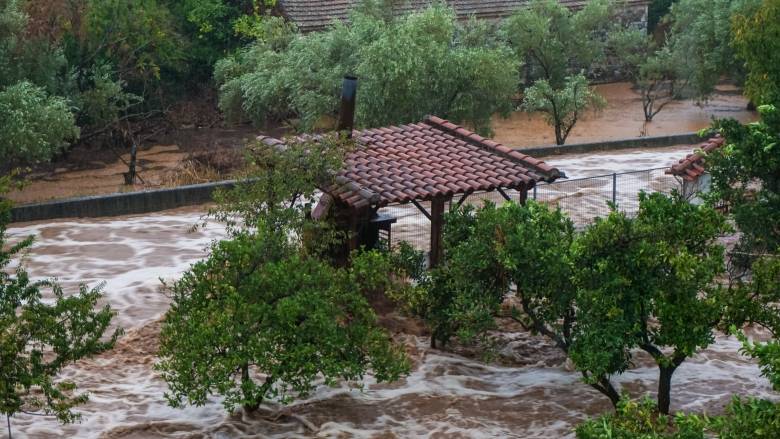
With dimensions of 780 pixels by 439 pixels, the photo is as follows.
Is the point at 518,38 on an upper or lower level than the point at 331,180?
upper

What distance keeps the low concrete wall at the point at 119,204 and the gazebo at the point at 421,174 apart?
7409mm

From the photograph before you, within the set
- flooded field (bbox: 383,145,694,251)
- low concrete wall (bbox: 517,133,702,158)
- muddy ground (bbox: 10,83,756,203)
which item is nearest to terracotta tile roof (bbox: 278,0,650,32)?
muddy ground (bbox: 10,83,756,203)

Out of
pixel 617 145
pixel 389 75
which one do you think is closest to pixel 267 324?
pixel 389 75

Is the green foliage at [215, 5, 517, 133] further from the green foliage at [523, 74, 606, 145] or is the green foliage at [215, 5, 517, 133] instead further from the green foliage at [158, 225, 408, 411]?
the green foliage at [158, 225, 408, 411]

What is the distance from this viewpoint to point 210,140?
129ft

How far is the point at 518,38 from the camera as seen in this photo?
3978cm

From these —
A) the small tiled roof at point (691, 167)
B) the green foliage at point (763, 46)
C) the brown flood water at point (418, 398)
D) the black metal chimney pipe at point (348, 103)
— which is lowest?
the brown flood water at point (418, 398)

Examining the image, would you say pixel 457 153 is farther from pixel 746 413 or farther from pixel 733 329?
pixel 746 413

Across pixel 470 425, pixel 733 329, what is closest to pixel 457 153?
pixel 470 425

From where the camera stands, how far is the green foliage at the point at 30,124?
88.9 ft

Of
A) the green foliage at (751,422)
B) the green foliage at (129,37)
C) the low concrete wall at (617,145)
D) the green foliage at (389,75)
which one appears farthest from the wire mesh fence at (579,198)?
the green foliage at (751,422)

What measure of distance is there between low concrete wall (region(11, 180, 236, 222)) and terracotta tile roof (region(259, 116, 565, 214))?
7.34 m

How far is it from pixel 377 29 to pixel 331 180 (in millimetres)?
13326

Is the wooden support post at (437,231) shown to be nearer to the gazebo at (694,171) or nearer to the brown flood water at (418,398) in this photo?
the brown flood water at (418,398)
